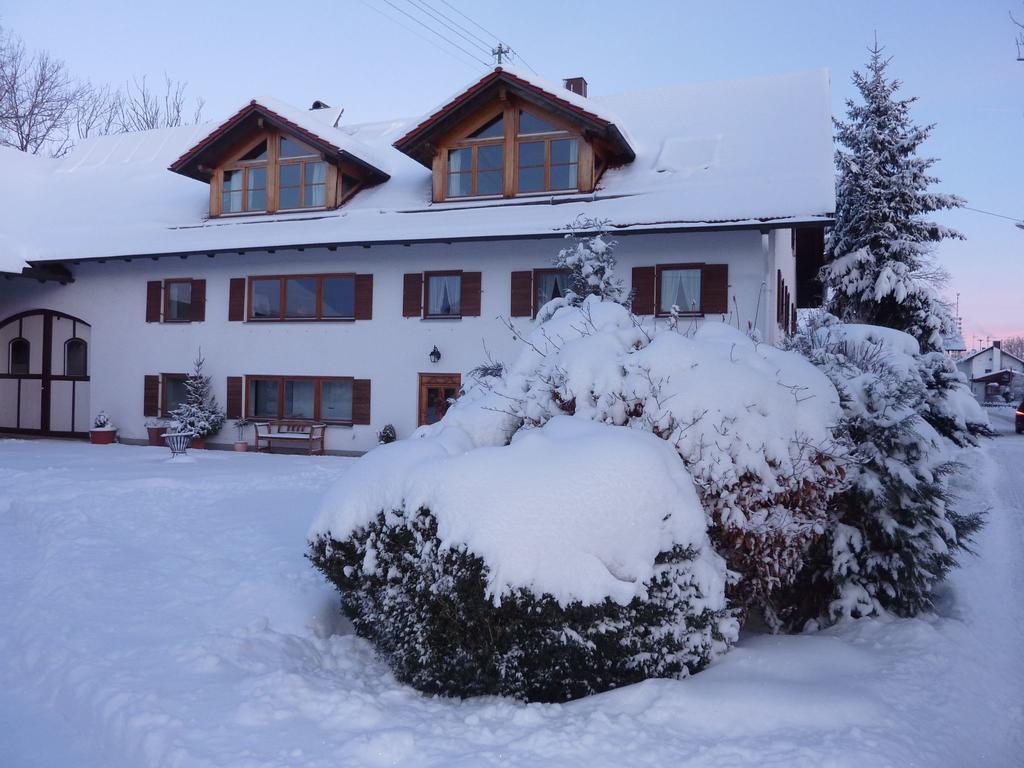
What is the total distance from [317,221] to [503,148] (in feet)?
14.6

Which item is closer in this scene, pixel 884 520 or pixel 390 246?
pixel 884 520

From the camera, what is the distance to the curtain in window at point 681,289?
1399cm

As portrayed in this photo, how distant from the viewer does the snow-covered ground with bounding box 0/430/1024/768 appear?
12.7 feet

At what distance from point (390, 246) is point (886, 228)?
14.3 metres

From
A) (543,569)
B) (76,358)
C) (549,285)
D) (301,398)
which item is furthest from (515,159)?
(76,358)

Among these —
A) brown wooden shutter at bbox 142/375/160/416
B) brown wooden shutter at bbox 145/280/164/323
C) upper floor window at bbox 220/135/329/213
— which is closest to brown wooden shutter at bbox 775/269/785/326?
upper floor window at bbox 220/135/329/213

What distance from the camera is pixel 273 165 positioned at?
17328 mm

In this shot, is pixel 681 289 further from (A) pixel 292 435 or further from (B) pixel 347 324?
(A) pixel 292 435

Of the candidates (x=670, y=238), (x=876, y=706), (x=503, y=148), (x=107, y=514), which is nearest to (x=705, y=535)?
(x=876, y=706)

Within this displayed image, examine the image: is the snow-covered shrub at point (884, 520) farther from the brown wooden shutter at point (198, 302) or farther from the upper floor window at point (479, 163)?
the brown wooden shutter at point (198, 302)

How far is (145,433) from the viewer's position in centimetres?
1808

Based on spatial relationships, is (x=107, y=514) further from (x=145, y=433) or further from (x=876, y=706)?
(x=145, y=433)

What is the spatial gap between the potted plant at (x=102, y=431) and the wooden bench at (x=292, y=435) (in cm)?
404

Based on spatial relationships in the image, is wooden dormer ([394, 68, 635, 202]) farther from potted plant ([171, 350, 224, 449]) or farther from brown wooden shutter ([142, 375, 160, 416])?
brown wooden shutter ([142, 375, 160, 416])
